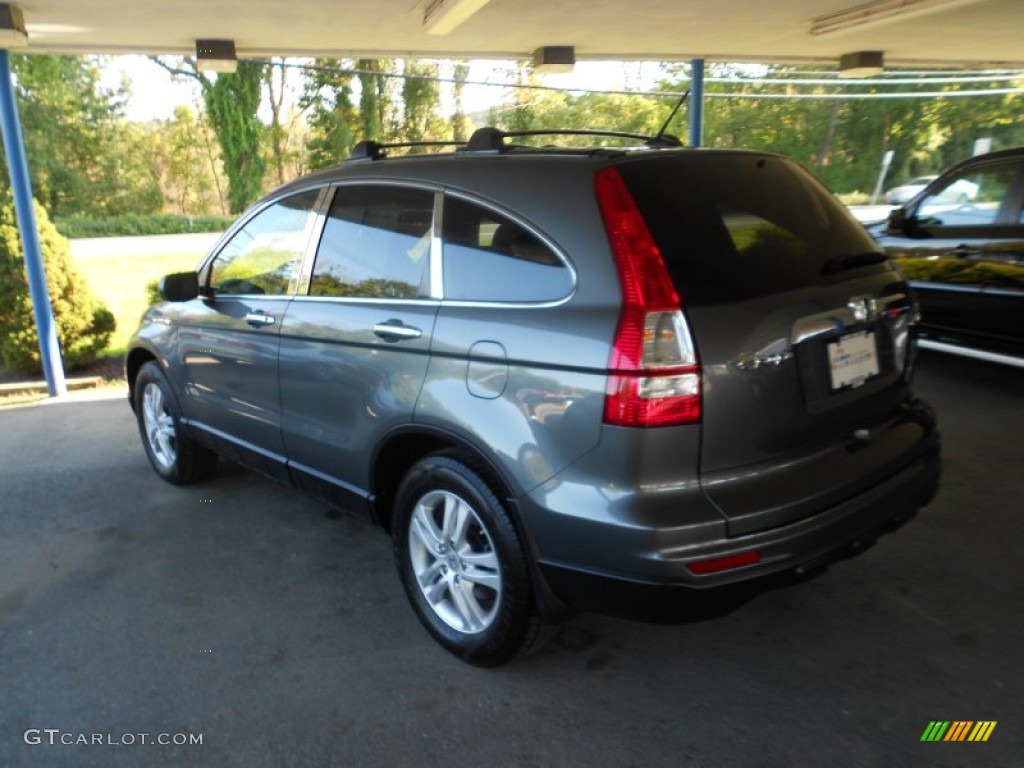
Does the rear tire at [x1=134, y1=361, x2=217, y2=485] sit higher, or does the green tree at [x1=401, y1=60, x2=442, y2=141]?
the green tree at [x1=401, y1=60, x2=442, y2=141]

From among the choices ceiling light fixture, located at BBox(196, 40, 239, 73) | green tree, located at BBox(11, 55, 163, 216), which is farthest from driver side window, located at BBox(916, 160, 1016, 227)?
green tree, located at BBox(11, 55, 163, 216)

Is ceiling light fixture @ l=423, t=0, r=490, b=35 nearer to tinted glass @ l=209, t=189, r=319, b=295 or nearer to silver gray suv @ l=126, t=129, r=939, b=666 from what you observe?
tinted glass @ l=209, t=189, r=319, b=295

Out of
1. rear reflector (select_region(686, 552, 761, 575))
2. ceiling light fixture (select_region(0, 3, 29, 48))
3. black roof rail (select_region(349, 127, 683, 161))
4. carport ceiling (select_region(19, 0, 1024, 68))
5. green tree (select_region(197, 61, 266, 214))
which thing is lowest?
rear reflector (select_region(686, 552, 761, 575))

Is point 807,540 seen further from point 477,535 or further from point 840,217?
point 840,217

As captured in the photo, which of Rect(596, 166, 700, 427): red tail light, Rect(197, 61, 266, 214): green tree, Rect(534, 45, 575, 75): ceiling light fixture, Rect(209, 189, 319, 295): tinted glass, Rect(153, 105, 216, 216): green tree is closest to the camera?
Rect(596, 166, 700, 427): red tail light

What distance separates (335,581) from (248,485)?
60.0 inches

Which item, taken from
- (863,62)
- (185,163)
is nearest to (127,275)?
(863,62)

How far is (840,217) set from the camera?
294cm

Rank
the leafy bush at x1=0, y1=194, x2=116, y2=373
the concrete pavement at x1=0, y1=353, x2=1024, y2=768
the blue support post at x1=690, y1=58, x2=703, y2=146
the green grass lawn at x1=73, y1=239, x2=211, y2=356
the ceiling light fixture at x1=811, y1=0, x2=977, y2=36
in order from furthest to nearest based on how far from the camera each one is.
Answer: the green grass lawn at x1=73, y1=239, x2=211, y2=356
the blue support post at x1=690, y1=58, x2=703, y2=146
the leafy bush at x1=0, y1=194, x2=116, y2=373
the ceiling light fixture at x1=811, y1=0, x2=977, y2=36
the concrete pavement at x1=0, y1=353, x2=1024, y2=768

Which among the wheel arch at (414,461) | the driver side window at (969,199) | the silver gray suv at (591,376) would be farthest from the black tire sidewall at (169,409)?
the driver side window at (969,199)

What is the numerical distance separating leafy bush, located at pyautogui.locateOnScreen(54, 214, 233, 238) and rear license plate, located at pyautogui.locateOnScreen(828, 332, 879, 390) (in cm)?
3027

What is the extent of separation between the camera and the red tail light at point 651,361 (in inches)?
86.0

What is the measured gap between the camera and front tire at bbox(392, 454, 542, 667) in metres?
2.62

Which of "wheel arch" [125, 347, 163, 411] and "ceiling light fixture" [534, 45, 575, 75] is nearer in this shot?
"wheel arch" [125, 347, 163, 411]
